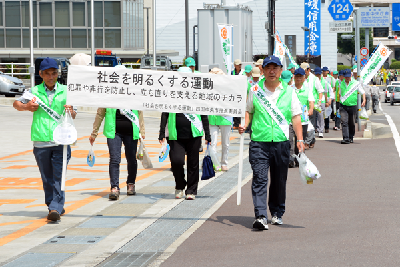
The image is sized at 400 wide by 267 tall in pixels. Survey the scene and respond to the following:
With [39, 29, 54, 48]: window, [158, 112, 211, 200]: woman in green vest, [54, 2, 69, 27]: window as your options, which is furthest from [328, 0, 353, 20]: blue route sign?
[39, 29, 54, 48]: window

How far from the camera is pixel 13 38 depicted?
5759 cm

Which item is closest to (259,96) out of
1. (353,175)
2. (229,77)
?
(229,77)

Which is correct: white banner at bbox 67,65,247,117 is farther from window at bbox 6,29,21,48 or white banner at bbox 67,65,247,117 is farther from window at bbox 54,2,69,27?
window at bbox 6,29,21,48

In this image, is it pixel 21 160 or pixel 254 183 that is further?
pixel 21 160

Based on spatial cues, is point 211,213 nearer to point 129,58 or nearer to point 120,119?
point 120,119

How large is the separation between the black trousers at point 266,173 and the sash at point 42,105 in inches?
90.2

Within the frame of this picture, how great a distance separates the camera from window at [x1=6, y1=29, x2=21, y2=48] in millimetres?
57562

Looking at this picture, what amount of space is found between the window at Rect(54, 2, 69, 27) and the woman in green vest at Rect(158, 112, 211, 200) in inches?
1974

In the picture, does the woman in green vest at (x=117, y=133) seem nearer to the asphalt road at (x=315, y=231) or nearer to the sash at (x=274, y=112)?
the asphalt road at (x=315, y=231)

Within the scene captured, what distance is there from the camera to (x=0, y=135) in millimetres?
19047

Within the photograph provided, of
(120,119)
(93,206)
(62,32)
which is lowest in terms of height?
(93,206)

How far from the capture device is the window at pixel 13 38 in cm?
5756

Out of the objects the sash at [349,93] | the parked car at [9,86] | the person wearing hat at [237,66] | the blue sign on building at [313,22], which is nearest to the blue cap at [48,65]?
the person wearing hat at [237,66]

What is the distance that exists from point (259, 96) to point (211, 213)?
165 cm
